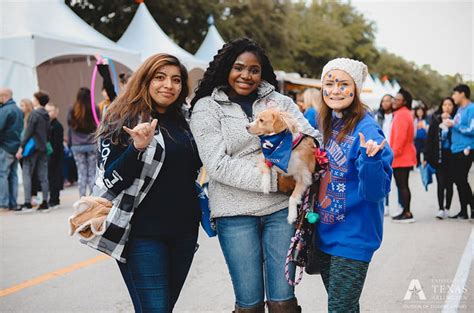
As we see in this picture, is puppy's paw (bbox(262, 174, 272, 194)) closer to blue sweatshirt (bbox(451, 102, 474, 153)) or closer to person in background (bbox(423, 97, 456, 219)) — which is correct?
blue sweatshirt (bbox(451, 102, 474, 153))

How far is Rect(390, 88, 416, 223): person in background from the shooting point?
8852 millimetres

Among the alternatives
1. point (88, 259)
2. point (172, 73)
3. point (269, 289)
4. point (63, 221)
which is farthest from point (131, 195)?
point (63, 221)

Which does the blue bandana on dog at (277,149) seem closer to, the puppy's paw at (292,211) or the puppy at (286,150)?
the puppy at (286,150)

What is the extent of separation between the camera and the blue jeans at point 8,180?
10016 mm

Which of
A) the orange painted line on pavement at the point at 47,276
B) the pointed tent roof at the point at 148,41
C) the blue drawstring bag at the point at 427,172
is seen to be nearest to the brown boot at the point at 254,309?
the orange painted line on pavement at the point at 47,276

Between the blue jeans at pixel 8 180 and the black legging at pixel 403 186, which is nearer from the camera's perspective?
the black legging at pixel 403 186

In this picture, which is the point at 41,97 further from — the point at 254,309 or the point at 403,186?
the point at 254,309

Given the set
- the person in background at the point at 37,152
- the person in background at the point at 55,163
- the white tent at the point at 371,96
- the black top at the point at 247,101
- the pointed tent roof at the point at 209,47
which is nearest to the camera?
the black top at the point at 247,101

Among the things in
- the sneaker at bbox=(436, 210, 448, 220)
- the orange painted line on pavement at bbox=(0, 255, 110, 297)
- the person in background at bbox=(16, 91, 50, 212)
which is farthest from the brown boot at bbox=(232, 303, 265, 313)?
the person in background at bbox=(16, 91, 50, 212)

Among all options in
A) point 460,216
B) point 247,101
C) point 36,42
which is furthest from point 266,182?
point 36,42

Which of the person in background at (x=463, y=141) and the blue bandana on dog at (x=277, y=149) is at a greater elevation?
the blue bandana on dog at (x=277, y=149)

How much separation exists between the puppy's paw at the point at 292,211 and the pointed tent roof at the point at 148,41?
13.6m

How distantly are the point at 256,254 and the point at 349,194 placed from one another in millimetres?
619

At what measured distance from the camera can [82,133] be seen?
994 cm
